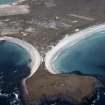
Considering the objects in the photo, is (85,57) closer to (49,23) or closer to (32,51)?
(32,51)

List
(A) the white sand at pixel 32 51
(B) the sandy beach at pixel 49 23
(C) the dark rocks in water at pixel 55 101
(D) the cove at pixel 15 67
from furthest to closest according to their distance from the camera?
(A) the white sand at pixel 32 51
(B) the sandy beach at pixel 49 23
(D) the cove at pixel 15 67
(C) the dark rocks in water at pixel 55 101

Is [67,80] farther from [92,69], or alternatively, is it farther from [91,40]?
[91,40]

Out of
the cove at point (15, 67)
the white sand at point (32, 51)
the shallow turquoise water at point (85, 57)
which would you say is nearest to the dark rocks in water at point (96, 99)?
the shallow turquoise water at point (85, 57)

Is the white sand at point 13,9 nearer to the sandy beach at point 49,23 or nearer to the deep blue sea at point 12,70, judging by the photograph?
the sandy beach at point 49,23

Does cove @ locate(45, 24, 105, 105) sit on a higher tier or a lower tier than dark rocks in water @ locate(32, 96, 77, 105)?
higher

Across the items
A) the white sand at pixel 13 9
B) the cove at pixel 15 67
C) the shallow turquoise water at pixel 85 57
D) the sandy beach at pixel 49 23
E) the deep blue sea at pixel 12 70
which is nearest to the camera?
the deep blue sea at pixel 12 70

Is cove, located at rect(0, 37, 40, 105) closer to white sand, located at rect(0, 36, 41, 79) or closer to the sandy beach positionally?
white sand, located at rect(0, 36, 41, 79)

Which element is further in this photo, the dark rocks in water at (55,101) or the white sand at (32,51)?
the white sand at (32,51)

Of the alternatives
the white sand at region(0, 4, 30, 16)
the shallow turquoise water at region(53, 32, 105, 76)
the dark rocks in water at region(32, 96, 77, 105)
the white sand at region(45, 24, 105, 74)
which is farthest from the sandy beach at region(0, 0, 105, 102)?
the dark rocks in water at region(32, 96, 77, 105)
